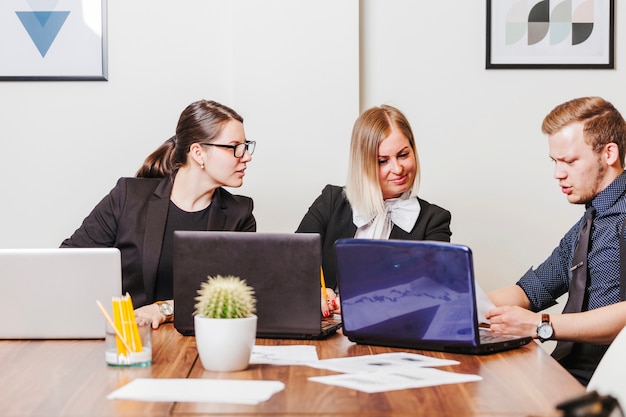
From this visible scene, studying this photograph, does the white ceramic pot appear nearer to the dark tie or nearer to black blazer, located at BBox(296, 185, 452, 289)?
the dark tie

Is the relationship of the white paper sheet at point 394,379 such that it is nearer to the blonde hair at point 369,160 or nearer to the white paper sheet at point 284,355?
the white paper sheet at point 284,355

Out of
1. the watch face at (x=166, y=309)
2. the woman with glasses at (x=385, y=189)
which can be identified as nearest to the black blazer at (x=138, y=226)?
the woman with glasses at (x=385, y=189)

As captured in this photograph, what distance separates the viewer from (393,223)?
2.86 meters

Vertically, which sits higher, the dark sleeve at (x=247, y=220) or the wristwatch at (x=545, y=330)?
the dark sleeve at (x=247, y=220)

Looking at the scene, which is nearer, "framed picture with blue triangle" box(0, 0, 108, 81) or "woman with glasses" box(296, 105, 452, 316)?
"woman with glasses" box(296, 105, 452, 316)

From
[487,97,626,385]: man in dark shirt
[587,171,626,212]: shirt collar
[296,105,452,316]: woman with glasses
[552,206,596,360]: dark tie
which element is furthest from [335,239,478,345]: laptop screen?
[296,105,452,316]: woman with glasses

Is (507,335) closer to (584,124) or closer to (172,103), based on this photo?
(584,124)

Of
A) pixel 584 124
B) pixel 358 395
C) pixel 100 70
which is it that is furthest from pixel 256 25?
pixel 358 395

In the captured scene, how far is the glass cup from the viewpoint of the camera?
1675 mm

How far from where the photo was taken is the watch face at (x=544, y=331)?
199cm

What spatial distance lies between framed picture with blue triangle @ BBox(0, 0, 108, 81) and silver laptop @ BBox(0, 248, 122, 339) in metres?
1.54

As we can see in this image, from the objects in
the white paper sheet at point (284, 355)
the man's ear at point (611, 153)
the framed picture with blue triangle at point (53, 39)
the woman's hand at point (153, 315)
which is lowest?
the white paper sheet at point (284, 355)

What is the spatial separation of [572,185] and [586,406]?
153 cm

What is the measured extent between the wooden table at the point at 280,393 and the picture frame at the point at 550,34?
1688mm
